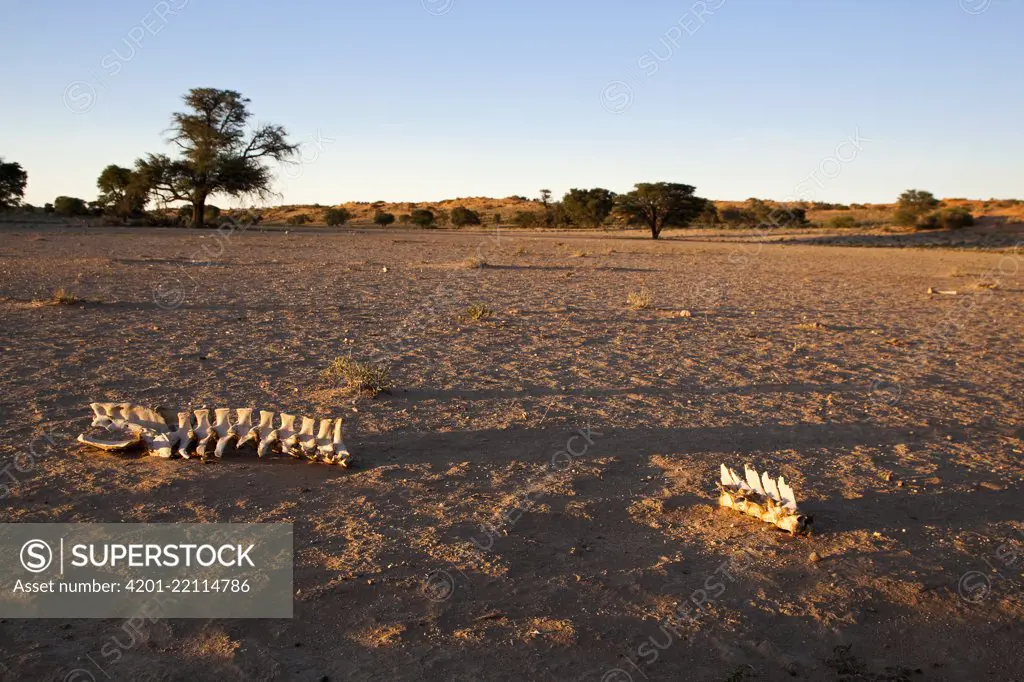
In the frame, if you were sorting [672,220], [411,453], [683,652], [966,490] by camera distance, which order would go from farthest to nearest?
[672,220] → [411,453] → [966,490] → [683,652]

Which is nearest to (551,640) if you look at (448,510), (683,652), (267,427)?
(683,652)

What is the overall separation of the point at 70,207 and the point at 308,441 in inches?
2141

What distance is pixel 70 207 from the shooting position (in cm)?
5047

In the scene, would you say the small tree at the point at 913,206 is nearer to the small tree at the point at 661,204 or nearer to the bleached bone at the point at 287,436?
the small tree at the point at 661,204

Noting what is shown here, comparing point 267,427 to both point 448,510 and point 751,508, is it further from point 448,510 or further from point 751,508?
point 751,508

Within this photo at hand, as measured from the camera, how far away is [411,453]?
207 inches

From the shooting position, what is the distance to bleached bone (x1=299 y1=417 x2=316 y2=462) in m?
4.96

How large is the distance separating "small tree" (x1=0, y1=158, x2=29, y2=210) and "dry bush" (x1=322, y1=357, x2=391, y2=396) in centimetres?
4722

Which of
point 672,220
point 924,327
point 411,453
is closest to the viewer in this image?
point 411,453

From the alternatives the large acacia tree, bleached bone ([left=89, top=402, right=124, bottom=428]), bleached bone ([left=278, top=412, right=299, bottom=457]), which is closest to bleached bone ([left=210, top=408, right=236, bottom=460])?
bleached bone ([left=278, top=412, right=299, bottom=457])

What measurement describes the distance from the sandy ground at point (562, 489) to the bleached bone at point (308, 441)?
0.09 m

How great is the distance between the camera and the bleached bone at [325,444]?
494cm

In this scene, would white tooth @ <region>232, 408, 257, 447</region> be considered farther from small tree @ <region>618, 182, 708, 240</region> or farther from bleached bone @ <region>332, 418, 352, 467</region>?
small tree @ <region>618, 182, 708, 240</region>

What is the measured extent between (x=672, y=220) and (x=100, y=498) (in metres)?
42.4
